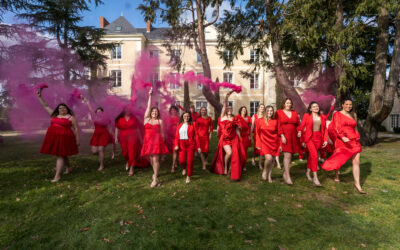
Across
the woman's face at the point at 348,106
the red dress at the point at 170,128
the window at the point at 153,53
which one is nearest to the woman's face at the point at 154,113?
the window at the point at 153,53

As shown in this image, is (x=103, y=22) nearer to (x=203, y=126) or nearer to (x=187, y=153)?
(x=203, y=126)

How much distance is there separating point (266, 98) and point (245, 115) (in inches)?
925

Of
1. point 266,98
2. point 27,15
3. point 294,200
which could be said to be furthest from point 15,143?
point 266,98

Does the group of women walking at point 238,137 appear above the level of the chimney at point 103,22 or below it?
below

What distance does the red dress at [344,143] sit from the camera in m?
5.21

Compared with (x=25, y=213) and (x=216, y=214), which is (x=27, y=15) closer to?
(x=25, y=213)

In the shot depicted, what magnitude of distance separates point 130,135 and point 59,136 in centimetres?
191

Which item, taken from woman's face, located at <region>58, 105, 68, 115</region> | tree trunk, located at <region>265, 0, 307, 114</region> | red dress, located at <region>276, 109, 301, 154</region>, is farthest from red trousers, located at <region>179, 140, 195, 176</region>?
tree trunk, located at <region>265, 0, 307, 114</region>

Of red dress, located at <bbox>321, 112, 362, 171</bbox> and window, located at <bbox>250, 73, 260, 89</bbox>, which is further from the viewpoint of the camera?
window, located at <bbox>250, 73, 260, 89</bbox>

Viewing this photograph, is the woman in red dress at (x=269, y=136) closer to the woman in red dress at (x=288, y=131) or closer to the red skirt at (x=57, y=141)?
the woman in red dress at (x=288, y=131)

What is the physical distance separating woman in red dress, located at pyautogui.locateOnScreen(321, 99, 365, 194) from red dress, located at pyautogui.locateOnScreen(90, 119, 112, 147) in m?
6.89

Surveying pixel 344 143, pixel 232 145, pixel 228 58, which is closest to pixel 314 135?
pixel 344 143

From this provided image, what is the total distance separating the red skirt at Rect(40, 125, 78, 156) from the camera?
568 centimetres

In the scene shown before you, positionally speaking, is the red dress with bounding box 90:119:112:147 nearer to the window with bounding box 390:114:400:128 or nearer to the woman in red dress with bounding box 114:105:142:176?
the woman in red dress with bounding box 114:105:142:176
